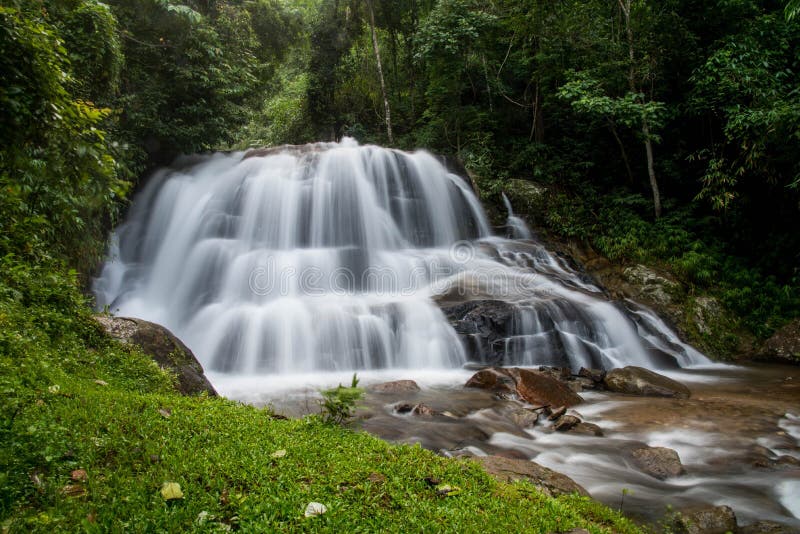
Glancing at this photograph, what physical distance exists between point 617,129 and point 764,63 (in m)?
5.43

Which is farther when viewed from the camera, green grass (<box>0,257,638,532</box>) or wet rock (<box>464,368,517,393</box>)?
wet rock (<box>464,368,517,393</box>)

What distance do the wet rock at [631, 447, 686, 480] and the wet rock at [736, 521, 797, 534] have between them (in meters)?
1.03

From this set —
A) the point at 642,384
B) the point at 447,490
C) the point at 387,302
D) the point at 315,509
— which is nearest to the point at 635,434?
the point at 642,384

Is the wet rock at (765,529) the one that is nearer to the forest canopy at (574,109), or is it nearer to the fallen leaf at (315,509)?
the fallen leaf at (315,509)

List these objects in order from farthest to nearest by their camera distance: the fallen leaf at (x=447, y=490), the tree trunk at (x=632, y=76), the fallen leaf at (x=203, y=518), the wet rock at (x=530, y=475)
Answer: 1. the tree trunk at (x=632, y=76)
2. the wet rock at (x=530, y=475)
3. the fallen leaf at (x=447, y=490)
4. the fallen leaf at (x=203, y=518)

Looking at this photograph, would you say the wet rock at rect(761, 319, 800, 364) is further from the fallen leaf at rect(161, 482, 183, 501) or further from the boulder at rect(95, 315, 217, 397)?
the fallen leaf at rect(161, 482, 183, 501)

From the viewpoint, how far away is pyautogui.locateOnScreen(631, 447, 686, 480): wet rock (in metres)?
4.85

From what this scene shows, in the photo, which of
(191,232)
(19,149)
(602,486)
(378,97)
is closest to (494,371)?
(602,486)

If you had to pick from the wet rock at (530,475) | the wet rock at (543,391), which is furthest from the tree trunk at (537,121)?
the wet rock at (530,475)

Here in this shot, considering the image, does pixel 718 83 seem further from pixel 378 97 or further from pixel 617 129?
pixel 378 97

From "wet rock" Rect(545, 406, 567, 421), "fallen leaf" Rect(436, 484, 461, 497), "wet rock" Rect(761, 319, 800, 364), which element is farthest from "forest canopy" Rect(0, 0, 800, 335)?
"wet rock" Rect(545, 406, 567, 421)

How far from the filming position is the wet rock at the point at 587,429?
5.89 meters

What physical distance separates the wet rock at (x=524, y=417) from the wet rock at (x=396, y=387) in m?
1.73

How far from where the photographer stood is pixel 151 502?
2.27 metres
